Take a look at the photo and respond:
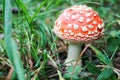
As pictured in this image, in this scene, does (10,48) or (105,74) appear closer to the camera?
(10,48)

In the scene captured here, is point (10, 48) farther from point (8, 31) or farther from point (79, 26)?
point (79, 26)

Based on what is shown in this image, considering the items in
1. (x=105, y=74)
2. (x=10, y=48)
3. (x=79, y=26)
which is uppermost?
(x=10, y=48)

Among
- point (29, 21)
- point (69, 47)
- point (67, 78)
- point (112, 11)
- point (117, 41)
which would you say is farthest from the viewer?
point (112, 11)

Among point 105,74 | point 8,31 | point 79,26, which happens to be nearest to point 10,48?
point 8,31

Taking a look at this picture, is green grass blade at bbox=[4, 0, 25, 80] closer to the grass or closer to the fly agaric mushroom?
the grass

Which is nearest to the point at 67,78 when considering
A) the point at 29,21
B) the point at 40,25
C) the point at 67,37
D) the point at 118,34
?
the point at 67,37

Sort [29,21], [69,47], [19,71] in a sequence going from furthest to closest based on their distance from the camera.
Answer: [69,47]
[29,21]
[19,71]

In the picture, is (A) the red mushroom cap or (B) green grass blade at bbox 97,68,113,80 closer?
(B) green grass blade at bbox 97,68,113,80

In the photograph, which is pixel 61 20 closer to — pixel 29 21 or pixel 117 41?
pixel 29 21

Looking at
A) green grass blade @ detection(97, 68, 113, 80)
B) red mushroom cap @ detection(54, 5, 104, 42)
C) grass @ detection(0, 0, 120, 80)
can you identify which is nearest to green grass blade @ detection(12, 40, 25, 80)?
grass @ detection(0, 0, 120, 80)
